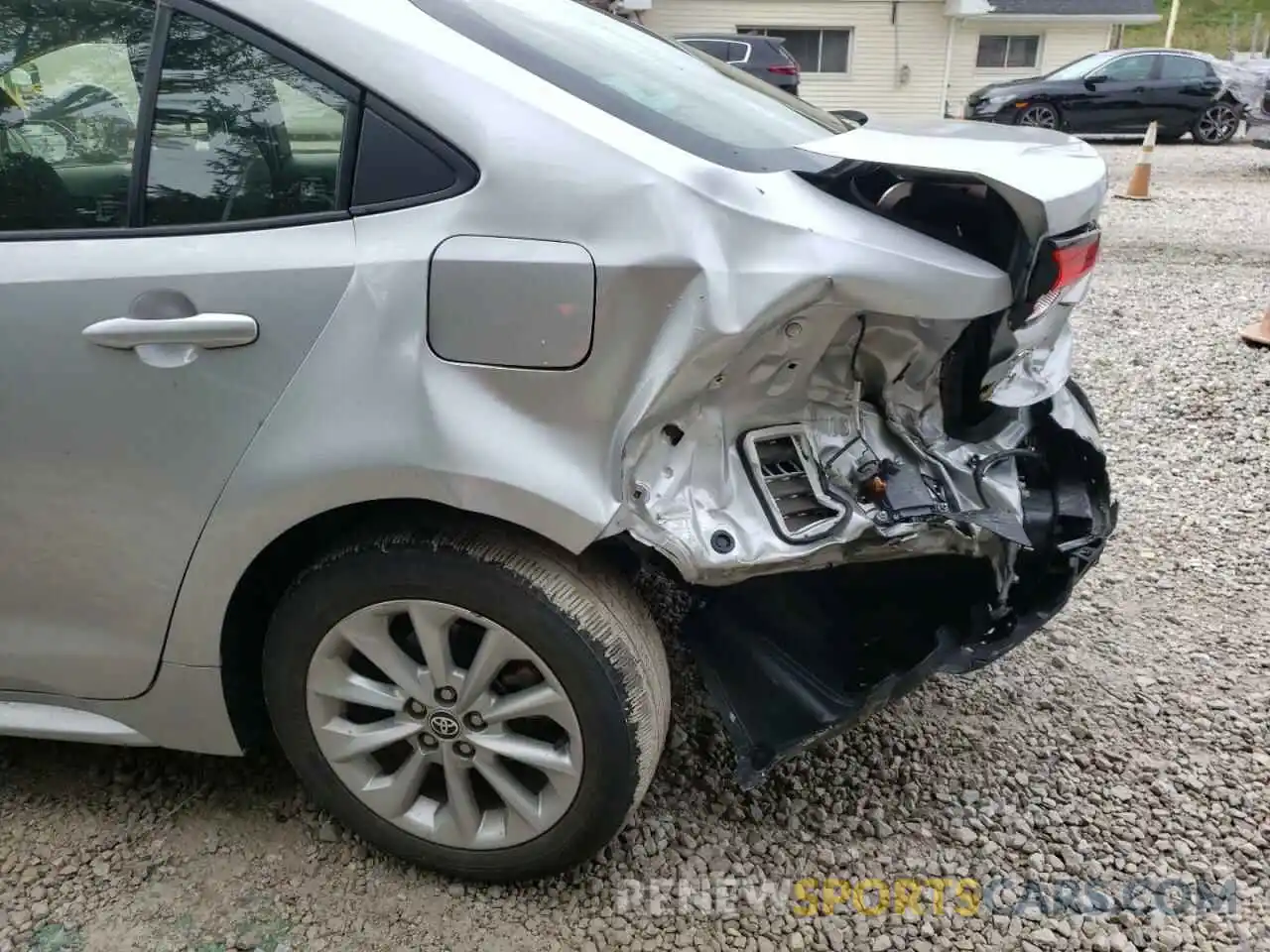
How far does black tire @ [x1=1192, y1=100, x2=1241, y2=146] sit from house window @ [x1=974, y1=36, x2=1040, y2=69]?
6.77 m

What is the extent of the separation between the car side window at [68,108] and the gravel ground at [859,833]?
4.48 feet

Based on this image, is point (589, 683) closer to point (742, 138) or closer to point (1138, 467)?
point (742, 138)

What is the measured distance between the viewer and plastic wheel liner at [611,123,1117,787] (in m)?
1.75

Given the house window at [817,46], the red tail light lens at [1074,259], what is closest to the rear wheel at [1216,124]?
the house window at [817,46]

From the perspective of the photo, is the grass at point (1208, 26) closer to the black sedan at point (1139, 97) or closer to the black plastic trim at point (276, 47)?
the black sedan at point (1139, 97)

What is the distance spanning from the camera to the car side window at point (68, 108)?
6.13 feet

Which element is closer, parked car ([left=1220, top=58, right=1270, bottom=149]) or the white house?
parked car ([left=1220, top=58, right=1270, bottom=149])

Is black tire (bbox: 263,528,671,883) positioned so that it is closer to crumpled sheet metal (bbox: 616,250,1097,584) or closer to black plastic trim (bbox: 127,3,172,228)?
crumpled sheet metal (bbox: 616,250,1097,584)

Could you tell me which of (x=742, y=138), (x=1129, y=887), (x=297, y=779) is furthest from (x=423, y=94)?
(x=1129, y=887)

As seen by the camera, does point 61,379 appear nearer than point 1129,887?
Yes

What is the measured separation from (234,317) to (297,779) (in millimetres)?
1251

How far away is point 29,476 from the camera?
74.9 inches

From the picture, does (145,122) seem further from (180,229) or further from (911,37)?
(911,37)

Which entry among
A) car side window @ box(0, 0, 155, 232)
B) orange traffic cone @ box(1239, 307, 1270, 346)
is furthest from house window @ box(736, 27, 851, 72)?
car side window @ box(0, 0, 155, 232)
